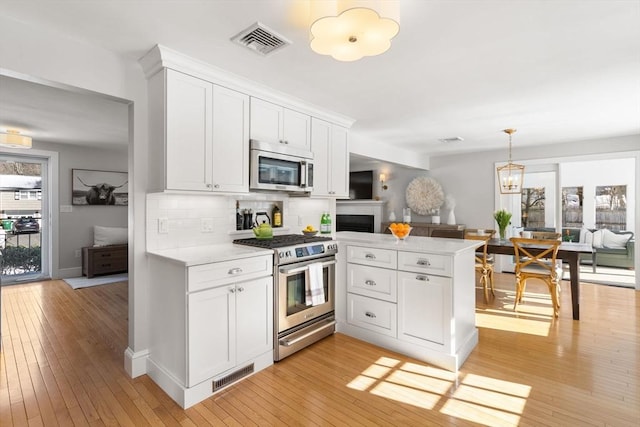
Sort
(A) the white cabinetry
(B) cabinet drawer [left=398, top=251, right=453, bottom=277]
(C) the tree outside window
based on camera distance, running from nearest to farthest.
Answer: (A) the white cabinetry, (B) cabinet drawer [left=398, top=251, right=453, bottom=277], (C) the tree outside window

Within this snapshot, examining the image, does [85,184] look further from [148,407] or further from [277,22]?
[277,22]

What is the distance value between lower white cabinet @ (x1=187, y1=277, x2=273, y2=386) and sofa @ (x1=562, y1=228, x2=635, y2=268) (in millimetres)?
5889

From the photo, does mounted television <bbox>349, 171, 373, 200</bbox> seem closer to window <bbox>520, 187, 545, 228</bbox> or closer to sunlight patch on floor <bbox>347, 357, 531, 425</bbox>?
window <bbox>520, 187, 545, 228</bbox>

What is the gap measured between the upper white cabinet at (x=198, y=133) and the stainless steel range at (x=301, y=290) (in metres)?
0.71

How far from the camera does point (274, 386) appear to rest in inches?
92.6

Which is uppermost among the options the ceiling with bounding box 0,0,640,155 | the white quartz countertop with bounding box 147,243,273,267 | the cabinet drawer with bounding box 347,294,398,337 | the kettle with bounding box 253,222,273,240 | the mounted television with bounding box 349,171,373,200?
the ceiling with bounding box 0,0,640,155

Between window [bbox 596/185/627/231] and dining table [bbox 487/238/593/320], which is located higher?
window [bbox 596/185/627/231]

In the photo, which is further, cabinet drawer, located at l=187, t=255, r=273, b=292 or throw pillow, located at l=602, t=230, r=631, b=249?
throw pillow, located at l=602, t=230, r=631, b=249

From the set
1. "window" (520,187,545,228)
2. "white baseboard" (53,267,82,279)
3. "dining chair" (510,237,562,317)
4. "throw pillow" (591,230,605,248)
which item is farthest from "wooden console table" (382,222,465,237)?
"white baseboard" (53,267,82,279)

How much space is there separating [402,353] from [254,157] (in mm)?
2220

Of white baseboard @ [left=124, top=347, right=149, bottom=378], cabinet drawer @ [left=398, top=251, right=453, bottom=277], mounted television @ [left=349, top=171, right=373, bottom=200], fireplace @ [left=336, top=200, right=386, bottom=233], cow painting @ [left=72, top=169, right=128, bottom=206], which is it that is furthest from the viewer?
mounted television @ [left=349, top=171, right=373, bottom=200]

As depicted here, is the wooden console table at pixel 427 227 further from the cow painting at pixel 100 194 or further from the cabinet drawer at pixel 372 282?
the cow painting at pixel 100 194

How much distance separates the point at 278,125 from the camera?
3211 mm

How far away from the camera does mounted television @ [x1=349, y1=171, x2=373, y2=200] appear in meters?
7.96
